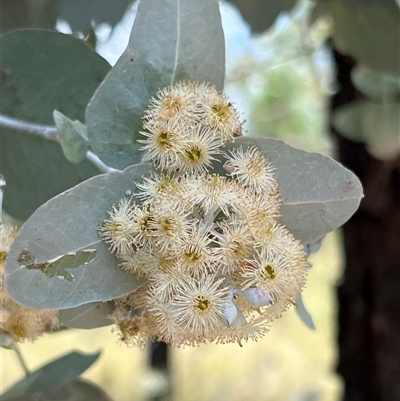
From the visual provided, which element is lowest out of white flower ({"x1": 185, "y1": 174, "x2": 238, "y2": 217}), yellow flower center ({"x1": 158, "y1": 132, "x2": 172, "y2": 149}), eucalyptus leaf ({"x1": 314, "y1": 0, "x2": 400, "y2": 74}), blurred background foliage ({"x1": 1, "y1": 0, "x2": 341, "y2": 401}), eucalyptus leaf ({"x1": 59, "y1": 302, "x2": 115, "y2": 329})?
blurred background foliage ({"x1": 1, "y1": 0, "x2": 341, "y2": 401})

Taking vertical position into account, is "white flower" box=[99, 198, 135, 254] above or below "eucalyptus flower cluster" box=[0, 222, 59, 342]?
above

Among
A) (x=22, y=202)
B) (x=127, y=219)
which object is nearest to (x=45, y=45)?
(x=22, y=202)

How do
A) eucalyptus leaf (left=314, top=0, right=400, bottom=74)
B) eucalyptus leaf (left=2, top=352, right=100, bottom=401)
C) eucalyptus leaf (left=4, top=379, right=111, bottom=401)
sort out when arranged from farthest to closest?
eucalyptus leaf (left=314, top=0, right=400, bottom=74), eucalyptus leaf (left=4, top=379, right=111, bottom=401), eucalyptus leaf (left=2, top=352, right=100, bottom=401)

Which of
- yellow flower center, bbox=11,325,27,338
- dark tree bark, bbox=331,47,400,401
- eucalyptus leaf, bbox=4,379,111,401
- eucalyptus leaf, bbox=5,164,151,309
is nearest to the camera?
eucalyptus leaf, bbox=5,164,151,309

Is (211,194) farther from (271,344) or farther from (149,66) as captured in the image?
(271,344)

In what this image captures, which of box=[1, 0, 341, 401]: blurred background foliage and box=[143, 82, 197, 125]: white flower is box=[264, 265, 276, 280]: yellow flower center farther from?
box=[1, 0, 341, 401]: blurred background foliage

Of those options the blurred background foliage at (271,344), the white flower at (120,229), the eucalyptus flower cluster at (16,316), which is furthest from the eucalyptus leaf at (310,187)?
the blurred background foliage at (271,344)

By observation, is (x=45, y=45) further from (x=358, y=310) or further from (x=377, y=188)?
(x=358, y=310)

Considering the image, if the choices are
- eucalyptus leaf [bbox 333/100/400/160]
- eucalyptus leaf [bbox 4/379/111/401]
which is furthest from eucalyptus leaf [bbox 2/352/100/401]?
Answer: eucalyptus leaf [bbox 333/100/400/160]
